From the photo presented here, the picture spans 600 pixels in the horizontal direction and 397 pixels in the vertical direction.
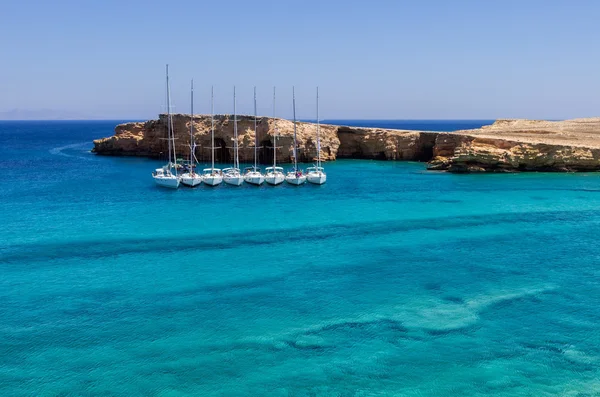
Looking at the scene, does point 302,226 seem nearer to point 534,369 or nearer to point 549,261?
point 549,261

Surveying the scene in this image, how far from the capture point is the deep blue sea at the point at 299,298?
18781 mm

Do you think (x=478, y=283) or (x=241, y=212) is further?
(x=241, y=212)

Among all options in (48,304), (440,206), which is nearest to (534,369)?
(48,304)

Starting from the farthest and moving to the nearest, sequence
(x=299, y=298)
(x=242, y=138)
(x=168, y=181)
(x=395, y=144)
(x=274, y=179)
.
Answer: (x=395, y=144)
(x=242, y=138)
(x=274, y=179)
(x=168, y=181)
(x=299, y=298)

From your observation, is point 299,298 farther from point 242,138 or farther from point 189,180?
point 242,138

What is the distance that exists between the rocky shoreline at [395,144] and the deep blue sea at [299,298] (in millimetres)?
20685

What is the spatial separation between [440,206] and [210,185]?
83.0ft

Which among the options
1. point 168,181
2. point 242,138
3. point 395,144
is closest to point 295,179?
point 168,181

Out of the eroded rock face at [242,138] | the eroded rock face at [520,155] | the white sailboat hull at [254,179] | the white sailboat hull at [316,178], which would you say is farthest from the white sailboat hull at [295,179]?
the eroded rock face at [520,155]

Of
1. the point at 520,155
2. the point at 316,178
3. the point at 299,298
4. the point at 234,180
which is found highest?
the point at 520,155

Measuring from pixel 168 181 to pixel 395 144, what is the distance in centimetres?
4000

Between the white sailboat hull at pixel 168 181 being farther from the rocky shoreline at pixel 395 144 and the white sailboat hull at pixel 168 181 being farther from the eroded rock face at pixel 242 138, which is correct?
the rocky shoreline at pixel 395 144

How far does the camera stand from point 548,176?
2606 inches

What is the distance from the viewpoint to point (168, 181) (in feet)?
191
